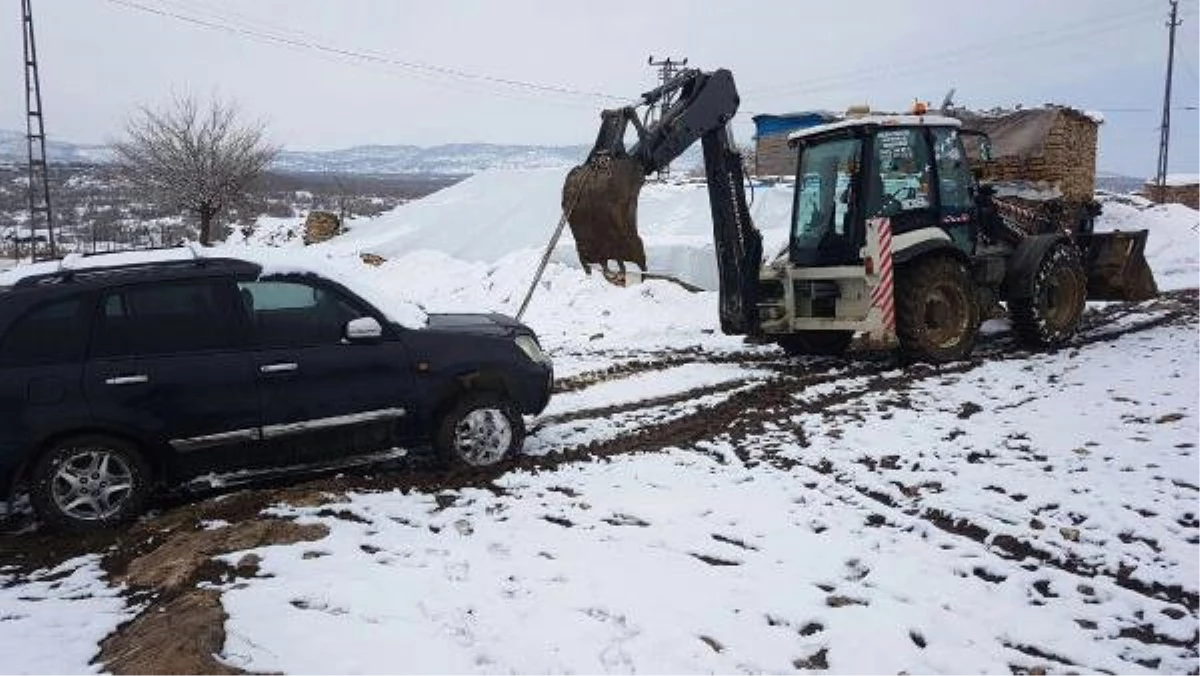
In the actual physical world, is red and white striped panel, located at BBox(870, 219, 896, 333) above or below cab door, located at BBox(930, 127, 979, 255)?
below

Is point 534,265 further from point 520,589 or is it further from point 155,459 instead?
point 520,589

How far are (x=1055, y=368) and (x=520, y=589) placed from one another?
24.4 ft

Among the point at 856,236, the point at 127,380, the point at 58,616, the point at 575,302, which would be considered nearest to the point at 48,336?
the point at 127,380

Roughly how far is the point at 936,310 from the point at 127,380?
27.4 ft

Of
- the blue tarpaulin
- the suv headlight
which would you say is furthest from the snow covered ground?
the blue tarpaulin

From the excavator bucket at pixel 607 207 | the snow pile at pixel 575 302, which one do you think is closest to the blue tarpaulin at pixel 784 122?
the snow pile at pixel 575 302

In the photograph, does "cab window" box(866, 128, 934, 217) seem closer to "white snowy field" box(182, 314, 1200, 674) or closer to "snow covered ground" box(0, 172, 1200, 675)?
"snow covered ground" box(0, 172, 1200, 675)

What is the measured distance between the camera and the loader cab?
10164 millimetres

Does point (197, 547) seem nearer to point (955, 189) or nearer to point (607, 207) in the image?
point (607, 207)

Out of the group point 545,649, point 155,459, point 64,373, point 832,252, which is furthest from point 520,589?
point 832,252

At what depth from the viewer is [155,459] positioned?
6062mm

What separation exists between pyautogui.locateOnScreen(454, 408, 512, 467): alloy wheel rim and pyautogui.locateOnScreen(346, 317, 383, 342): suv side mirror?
0.94 meters

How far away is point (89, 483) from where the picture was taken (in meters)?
5.85

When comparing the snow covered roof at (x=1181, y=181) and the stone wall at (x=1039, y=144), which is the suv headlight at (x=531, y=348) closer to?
the stone wall at (x=1039, y=144)
